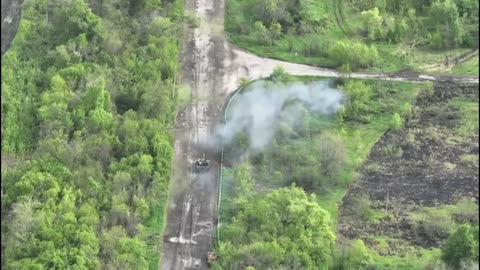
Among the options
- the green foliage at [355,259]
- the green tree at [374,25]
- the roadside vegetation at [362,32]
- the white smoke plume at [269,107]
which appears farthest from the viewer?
the green tree at [374,25]

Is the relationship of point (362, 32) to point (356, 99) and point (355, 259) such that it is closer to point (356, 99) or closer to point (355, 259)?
point (356, 99)

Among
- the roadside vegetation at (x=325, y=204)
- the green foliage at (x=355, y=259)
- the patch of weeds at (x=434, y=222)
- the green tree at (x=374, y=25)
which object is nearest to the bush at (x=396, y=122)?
the roadside vegetation at (x=325, y=204)

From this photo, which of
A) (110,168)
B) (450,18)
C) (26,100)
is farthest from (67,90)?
(450,18)

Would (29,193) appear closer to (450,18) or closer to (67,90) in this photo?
(67,90)

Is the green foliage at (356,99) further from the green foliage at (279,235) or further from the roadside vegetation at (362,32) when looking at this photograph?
the green foliage at (279,235)

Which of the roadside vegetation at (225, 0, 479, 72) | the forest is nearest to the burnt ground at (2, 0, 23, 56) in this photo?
the forest

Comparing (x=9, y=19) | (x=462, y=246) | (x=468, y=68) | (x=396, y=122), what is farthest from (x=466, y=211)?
(x=9, y=19)
